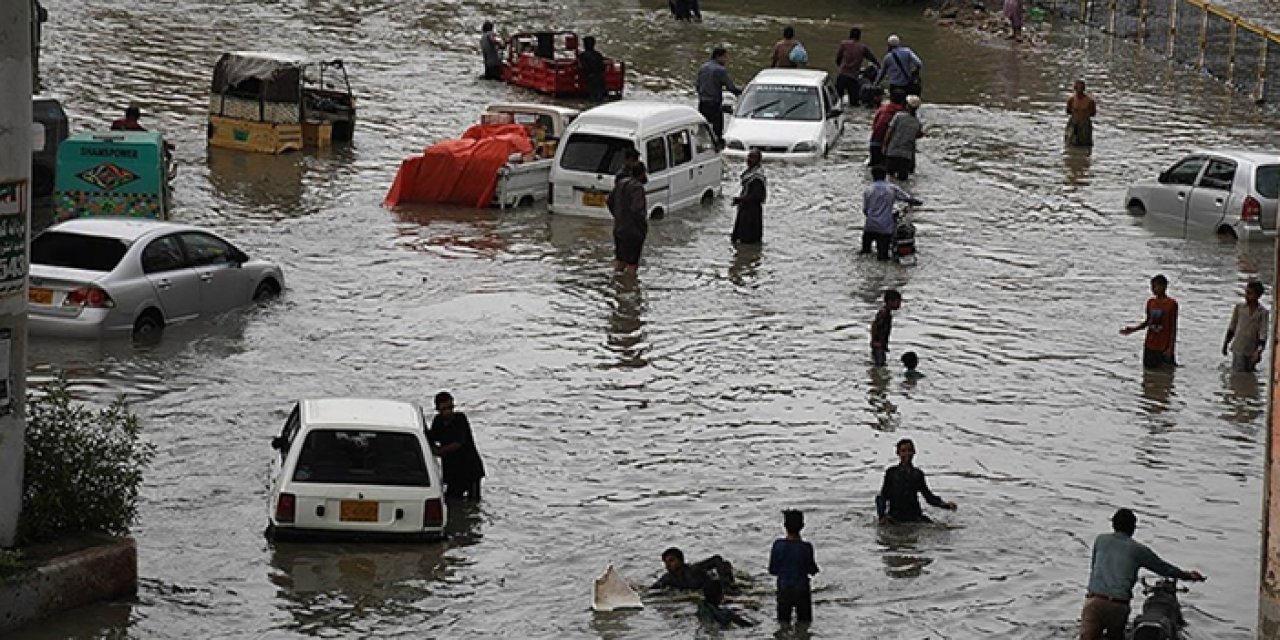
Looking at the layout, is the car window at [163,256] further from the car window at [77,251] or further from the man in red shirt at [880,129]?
the man in red shirt at [880,129]

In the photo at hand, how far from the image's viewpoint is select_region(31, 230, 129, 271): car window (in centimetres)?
2272

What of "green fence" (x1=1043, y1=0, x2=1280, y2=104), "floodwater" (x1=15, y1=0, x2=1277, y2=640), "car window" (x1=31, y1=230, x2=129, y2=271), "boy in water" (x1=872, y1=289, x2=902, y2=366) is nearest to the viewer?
"floodwater" (x1=15, y1=0, x2=1277, y2=640)

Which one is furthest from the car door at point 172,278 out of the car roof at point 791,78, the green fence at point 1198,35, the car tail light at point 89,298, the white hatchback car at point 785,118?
the green fence at point 1198,35

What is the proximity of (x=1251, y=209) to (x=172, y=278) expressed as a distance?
14.9 m

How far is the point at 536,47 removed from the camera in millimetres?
42469

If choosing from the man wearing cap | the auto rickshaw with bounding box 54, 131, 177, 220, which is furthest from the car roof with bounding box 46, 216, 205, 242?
the man wearing cap

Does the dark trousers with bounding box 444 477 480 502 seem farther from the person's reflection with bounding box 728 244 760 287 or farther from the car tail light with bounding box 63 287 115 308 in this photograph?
the person's reflection with bounding box 728 244 760 287

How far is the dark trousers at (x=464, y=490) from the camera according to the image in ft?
60.4

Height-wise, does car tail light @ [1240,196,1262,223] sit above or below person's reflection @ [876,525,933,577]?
above

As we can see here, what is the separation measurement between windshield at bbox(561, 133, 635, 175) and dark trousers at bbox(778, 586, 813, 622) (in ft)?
48.6

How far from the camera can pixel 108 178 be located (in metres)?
27.4

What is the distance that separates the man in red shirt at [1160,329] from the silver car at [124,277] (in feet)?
32.3

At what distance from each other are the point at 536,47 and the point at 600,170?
12.7m

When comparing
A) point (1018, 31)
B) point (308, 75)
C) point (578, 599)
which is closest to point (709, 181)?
point (308, 75)
